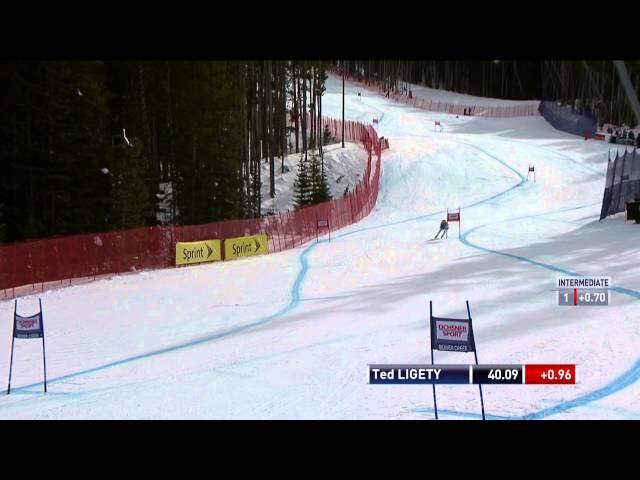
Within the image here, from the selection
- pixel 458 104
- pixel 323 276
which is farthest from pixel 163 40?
pixel 458 104

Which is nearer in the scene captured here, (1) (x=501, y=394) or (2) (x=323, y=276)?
(1) (x=501, y=394)

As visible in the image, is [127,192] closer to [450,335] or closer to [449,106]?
[450,335]

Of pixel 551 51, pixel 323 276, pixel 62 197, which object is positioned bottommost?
pixel 323 276

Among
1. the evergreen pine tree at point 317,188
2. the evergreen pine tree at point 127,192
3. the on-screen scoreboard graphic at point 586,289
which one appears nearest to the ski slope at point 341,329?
the on-screen scoreboard graphic at point 586,289

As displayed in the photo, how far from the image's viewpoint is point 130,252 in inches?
604

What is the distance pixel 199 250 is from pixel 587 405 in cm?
1162

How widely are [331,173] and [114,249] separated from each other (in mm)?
18097

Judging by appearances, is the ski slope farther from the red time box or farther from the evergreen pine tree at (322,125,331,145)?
the evergreen pine tree at (322,125,331,145)

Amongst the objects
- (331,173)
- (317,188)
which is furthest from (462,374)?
(331,173)

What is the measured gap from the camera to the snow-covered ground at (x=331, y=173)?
28750 millimetres

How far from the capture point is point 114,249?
594 inches

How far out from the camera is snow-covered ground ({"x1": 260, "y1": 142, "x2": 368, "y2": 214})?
28750mm

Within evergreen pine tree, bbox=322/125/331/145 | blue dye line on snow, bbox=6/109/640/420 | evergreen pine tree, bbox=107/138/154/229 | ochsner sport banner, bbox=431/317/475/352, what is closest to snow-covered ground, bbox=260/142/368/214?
evergreen pine tree, bbox=322/125/331/145
